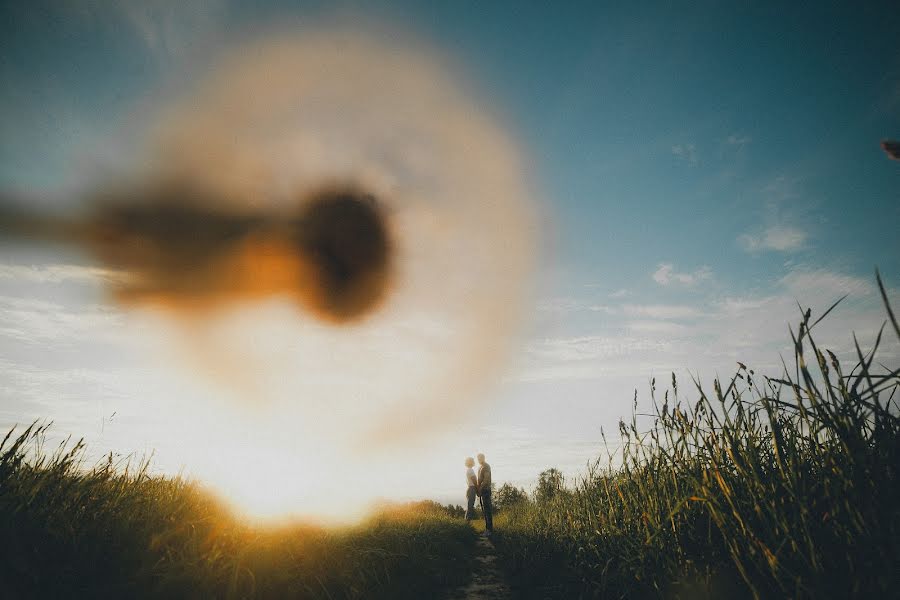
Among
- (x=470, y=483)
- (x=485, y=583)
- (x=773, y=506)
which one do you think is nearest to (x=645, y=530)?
(x=773, y=506)

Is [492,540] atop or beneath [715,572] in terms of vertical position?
beneath

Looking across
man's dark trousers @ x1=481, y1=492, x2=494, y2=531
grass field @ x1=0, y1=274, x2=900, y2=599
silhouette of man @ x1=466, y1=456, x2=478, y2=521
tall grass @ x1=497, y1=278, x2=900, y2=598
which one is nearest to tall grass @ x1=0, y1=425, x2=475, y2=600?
grass field @ x1=0, y1=274, x2=900, y2=599

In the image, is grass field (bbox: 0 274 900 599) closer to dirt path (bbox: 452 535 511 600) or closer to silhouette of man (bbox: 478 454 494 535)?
dirt path (bbox: 452 535 511 600)

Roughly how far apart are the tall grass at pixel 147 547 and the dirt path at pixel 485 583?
0.79 meters

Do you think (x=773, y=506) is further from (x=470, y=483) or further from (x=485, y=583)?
(x=470, y=483)

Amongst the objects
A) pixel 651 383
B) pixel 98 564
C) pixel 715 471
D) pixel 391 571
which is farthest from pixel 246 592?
pixel 651 383

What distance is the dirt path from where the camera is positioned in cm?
528

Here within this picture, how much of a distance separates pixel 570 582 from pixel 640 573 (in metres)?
2.04

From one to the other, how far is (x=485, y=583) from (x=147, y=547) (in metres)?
5.36

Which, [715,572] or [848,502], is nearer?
[848,502]

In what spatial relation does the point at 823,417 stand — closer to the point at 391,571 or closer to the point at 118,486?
the point at 391,571

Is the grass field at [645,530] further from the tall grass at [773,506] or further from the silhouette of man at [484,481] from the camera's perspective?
the silhouette of man at [484,481]

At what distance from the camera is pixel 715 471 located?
2.59 metres

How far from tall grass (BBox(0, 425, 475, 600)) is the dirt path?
31.0 inches
